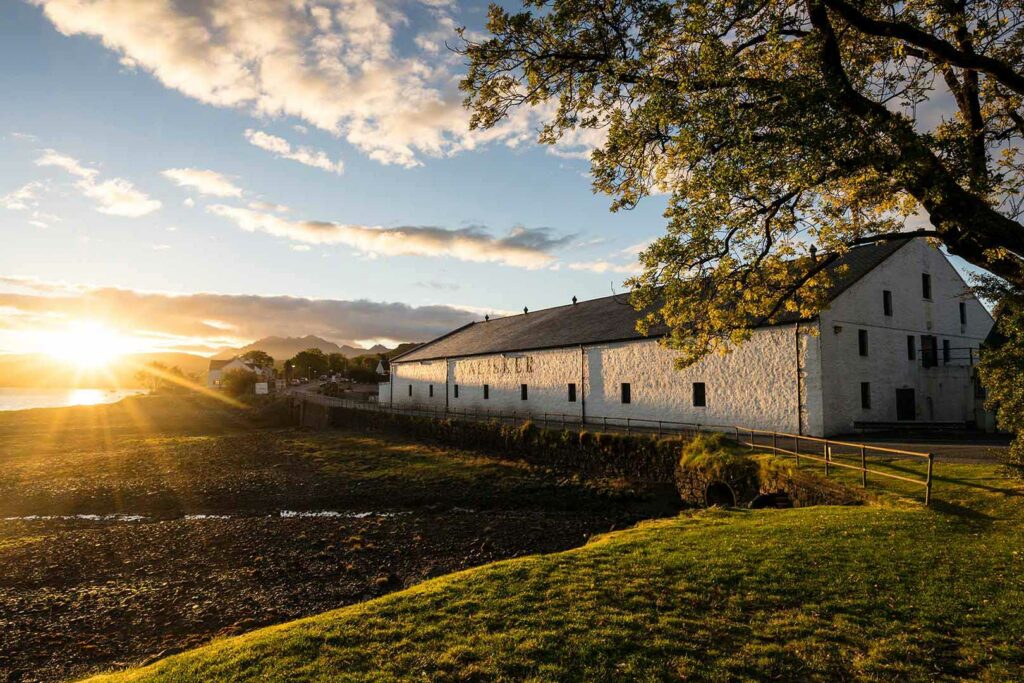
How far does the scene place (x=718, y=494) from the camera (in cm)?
1900

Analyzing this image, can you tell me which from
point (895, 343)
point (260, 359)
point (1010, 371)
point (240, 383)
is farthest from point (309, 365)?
point (1010, 371)

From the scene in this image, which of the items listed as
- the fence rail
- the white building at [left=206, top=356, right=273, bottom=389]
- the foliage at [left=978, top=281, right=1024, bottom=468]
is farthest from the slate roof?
the white building at [left=206, top=356, right=273, bottom=389]

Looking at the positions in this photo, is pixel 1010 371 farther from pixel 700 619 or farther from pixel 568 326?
pixel 568 326

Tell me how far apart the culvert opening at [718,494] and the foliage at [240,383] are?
85982mm

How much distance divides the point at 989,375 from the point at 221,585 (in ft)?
61.5

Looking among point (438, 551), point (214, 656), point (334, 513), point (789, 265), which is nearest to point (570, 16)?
point (789, 265)

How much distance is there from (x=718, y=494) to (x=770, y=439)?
19.4 feet

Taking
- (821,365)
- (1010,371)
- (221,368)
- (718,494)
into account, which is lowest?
(718,494)

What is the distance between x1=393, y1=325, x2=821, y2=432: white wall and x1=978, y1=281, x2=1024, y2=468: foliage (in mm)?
10396

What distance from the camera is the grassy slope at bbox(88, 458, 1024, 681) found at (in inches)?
240

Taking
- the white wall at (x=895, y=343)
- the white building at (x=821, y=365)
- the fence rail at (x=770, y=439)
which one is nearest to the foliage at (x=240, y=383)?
the fence rail at (x=770, y=439)

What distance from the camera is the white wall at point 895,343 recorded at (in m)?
23.9

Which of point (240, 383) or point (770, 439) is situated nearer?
point (770, 439)

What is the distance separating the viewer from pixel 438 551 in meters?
15.4
